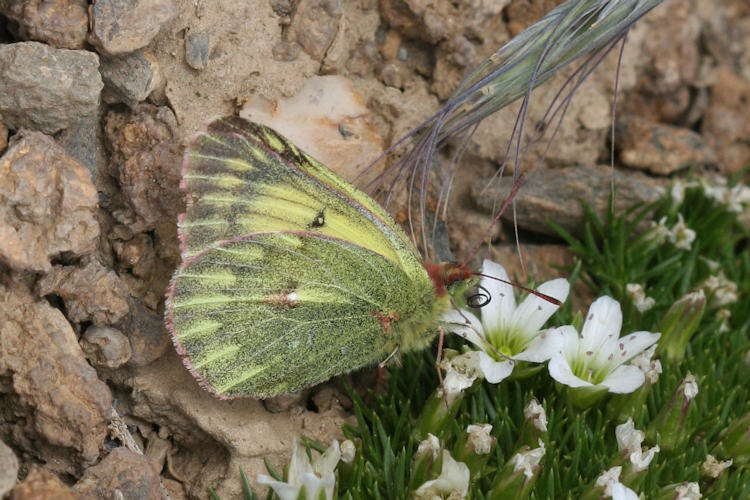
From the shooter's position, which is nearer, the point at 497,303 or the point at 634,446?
the point at 634,446

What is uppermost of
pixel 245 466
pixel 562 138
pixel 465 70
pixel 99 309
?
pixel 465 70

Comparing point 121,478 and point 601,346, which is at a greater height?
point 601,346

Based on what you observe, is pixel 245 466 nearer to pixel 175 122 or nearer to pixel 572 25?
pixel 175 122

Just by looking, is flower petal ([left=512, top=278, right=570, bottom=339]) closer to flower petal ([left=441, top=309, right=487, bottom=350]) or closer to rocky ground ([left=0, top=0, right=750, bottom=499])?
flower petal ([left=441, top=309, right=487, bottom=350])

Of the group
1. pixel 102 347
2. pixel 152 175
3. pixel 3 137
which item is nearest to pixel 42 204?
pixel 3 137

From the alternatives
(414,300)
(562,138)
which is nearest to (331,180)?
(414,300)

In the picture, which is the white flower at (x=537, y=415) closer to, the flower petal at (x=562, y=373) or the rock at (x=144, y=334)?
the flower petal at (x=562, y=373)

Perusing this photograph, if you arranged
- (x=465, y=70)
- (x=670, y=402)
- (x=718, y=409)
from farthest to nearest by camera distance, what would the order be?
(x=465, y=70) → (x=718, y=409) → (x=670, y=402)

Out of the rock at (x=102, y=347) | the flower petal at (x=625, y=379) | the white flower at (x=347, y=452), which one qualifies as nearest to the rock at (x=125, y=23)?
the rock at (x=102, y=347)

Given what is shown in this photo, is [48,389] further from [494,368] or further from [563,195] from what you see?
[563,195]
